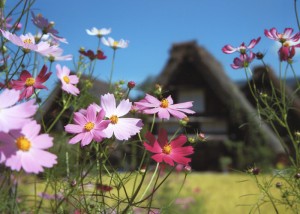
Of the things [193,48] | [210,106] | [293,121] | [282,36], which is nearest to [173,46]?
[193,48]

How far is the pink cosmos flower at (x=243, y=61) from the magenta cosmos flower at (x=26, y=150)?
0.60 metres

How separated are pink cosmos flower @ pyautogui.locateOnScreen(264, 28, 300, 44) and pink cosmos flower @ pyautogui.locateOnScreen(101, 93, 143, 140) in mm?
402

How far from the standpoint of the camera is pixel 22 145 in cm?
41

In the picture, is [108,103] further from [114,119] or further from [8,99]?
[8,99]

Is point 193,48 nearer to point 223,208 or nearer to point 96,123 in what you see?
point 223,208

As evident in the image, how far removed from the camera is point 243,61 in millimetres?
917

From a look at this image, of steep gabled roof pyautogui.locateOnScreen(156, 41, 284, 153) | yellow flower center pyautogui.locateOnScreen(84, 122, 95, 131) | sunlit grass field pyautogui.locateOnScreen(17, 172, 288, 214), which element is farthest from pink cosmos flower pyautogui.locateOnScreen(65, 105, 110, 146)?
steep gabled roof pyautogui.locateOnScreen(156, 41, 284, 153)

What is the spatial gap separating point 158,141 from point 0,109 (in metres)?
0.24

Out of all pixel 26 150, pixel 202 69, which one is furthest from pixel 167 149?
pixel 202 69

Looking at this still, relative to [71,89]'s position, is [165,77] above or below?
above

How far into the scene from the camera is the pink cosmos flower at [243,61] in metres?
0.91

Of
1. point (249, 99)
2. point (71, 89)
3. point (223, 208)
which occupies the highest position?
point (249, 99)

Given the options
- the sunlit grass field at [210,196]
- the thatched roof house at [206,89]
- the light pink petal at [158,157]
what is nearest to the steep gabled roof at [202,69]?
the thatched roof house at [206,89]

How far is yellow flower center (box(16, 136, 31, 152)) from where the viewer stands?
1.33 feet
